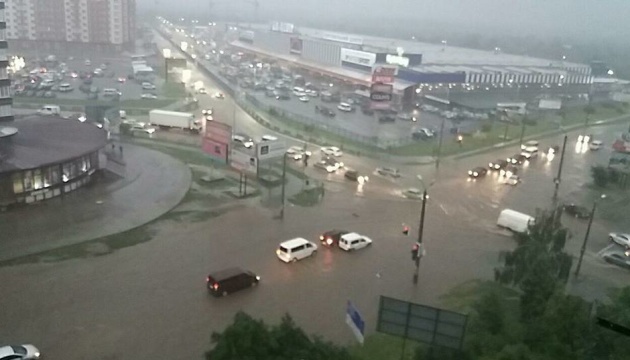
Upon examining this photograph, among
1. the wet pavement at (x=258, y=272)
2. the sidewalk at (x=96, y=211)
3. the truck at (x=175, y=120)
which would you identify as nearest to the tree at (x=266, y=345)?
the wet pavement at (x=258, y=272)

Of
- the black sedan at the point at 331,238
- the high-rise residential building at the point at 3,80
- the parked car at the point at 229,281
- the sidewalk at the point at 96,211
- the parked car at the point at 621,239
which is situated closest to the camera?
the parked car at the point at 229,281

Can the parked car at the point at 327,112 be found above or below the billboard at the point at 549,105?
below

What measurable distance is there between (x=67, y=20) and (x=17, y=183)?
2755 centimetres

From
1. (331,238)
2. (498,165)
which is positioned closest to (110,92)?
(498,165)

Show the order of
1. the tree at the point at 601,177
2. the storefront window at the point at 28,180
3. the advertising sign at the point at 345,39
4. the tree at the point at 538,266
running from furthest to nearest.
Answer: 1. the advertising sign at the point at 345,39
2. the tree at the point at 601,177
3. the storefront window at the point at 28,180
4. the tree at the point at 538,266

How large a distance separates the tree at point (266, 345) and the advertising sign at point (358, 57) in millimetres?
25410

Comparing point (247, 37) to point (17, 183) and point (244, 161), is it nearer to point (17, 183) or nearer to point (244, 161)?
point (244, 161)

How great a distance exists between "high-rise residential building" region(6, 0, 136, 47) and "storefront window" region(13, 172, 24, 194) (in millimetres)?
27040

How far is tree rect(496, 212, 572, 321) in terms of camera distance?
241 inches

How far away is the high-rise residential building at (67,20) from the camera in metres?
32.7

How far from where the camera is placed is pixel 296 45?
116 ft

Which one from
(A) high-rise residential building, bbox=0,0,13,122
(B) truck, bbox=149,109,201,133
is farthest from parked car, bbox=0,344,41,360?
(B) truck, bbox=149,109,201,133

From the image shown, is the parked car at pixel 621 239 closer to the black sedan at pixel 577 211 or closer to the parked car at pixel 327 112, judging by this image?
the black sedan at pixel 577 211

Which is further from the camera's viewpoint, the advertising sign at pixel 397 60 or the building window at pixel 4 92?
the advertising sign at pixel 397 60
